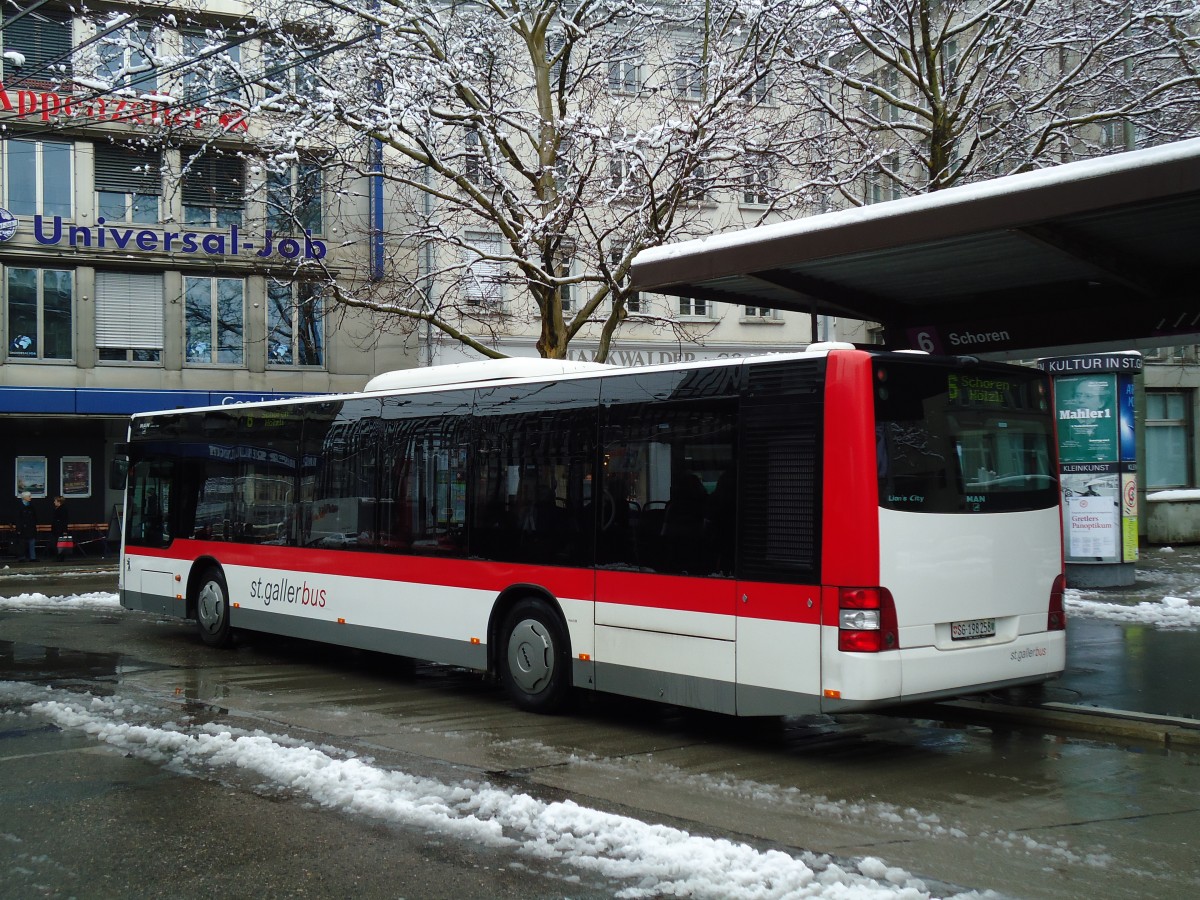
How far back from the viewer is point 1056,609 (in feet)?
28.9

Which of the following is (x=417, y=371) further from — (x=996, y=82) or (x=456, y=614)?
(x=996, y=82)

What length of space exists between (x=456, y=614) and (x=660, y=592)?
251 centimetres

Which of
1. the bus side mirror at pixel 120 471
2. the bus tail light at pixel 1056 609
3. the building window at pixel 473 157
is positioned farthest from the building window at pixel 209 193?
the bus tail light at pixel 1056 609

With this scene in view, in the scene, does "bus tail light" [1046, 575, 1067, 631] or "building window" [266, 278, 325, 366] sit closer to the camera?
"bus tail light" [1046, 575, 1067, 631]

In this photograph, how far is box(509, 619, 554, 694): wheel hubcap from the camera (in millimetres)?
9844

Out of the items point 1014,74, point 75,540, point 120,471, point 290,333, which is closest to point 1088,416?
point 1014,74

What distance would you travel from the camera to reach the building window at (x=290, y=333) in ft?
98.9

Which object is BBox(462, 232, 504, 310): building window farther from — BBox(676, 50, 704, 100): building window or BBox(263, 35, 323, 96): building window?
BBox(676, 50, 704, 100): building window


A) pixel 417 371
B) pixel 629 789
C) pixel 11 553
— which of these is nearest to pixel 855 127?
pixel 417 371

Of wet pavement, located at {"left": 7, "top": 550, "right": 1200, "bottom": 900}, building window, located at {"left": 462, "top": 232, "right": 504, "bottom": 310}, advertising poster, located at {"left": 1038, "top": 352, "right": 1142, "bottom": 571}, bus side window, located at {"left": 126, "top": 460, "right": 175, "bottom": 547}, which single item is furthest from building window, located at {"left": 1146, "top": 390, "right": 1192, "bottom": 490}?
bus side window, located at {"left": 126, "top": 460, "right": 175, "bottom": 547}

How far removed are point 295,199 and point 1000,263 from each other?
40.6 feet

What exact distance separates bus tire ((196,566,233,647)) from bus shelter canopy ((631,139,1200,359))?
6.64 meters

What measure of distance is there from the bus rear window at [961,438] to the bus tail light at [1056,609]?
605 millimetres

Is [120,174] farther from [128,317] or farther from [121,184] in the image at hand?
[128,317]
